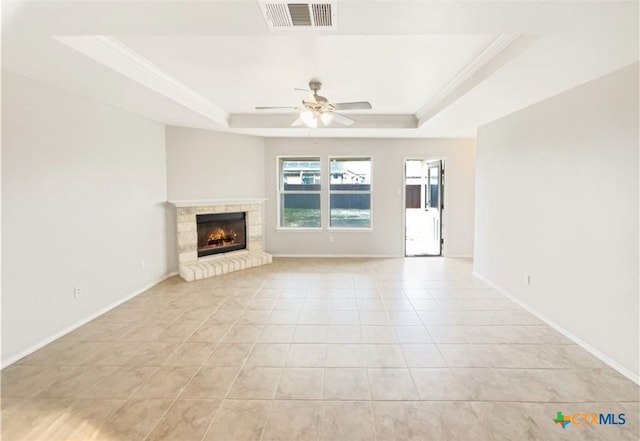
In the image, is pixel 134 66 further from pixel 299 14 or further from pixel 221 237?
pixel 221 237

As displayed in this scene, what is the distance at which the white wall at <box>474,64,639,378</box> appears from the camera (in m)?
2.41

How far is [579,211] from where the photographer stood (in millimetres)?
2873

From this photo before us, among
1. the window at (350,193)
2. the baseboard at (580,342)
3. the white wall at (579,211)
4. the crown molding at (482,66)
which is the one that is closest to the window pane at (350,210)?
the window at (350,193)

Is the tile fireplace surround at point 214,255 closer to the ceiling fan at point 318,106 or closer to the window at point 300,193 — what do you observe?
the window at point 300,193

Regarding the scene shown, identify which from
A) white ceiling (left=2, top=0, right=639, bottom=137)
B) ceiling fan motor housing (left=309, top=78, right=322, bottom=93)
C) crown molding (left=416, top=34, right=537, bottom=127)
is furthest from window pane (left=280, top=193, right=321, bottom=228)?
ceiling fan motor housing (left=309, top=78, right=322, bottom=93)

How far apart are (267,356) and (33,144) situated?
2.87 metres

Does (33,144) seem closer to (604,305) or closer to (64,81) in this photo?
(64,81)

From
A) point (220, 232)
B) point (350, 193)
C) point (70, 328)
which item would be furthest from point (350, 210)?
point (70, 328)

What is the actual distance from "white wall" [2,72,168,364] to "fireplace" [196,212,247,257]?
1.10 m

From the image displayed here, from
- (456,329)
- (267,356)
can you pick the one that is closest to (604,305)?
(456,329)

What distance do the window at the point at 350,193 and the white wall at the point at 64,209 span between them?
11.6ft

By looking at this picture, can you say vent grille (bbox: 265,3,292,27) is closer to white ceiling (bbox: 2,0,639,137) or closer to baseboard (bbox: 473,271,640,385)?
white ceiling (bbox: 2,0,639,137)

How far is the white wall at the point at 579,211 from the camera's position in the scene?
2.41 m

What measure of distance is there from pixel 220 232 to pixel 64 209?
2808 millimetres
